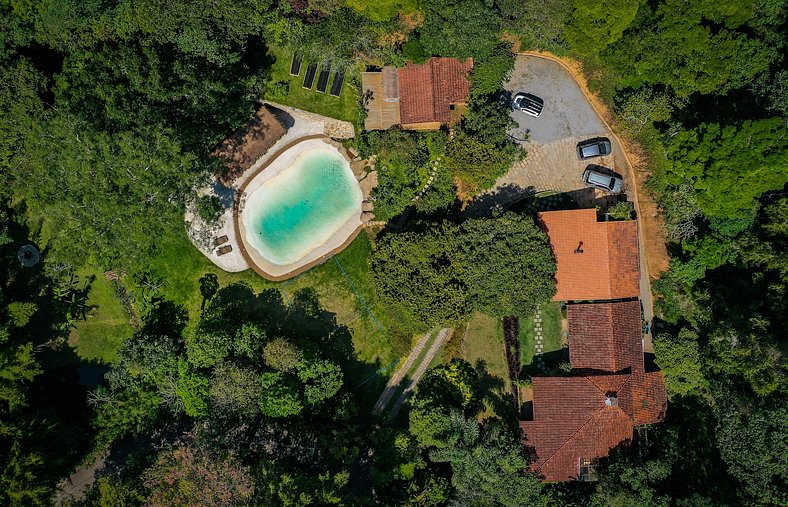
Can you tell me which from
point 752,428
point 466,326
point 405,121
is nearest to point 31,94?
point 405,121

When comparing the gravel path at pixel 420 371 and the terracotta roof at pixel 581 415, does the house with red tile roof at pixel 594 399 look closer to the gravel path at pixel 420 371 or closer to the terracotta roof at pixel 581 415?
the terracotta roof at pixel 581 415

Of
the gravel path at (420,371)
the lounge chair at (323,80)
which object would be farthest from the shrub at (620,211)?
the lounge chair at (323,80)

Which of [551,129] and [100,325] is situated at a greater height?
[551,129]

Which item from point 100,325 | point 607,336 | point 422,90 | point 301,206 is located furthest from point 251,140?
point 607,336

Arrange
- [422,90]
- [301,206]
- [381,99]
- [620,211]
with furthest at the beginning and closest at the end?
[301,206] → [381,99] → [422,90] → [620,211]

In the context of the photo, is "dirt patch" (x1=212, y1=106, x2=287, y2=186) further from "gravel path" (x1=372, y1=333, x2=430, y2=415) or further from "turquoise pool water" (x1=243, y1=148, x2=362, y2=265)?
"gravel path" (x1=372, y1=333, x2=430, y2=415)

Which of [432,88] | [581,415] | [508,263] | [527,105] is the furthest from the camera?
[527,105]

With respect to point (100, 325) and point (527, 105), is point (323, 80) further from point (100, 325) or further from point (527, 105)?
point (100, 325)
